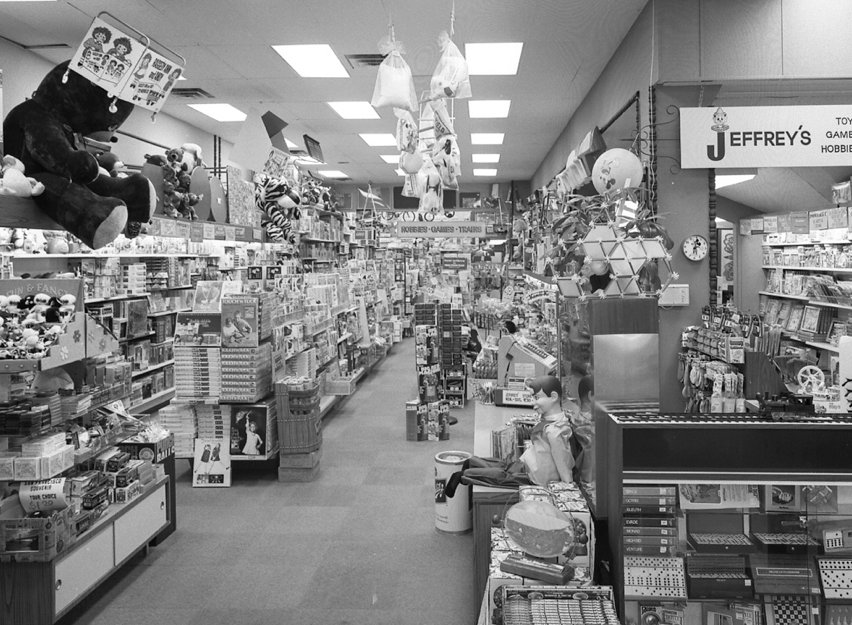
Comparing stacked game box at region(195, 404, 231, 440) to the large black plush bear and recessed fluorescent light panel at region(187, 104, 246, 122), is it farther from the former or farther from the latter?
recessed fluorescent light panel at region(187, 104, 246, 122)

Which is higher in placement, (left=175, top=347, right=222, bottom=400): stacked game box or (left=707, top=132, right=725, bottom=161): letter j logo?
(left=707, top=132, right=725, bottom=161): letter j logo

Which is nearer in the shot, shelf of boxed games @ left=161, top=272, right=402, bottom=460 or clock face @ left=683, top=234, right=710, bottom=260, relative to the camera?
clock face @ left=683, top=234, right=710, bottom=260

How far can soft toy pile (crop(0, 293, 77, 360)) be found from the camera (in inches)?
125

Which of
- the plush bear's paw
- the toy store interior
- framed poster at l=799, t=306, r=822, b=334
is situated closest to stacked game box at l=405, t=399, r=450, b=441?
the toy store interior

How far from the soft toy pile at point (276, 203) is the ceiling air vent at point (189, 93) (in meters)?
1.85

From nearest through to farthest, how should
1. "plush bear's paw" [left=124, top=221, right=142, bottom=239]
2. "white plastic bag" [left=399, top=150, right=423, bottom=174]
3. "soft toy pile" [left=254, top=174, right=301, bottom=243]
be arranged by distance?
1. "plush bear's paw" [left=124, top=221, right=142, bottom=239]
2. "white plastic bag" [left=399, top=150, right=423, bottom=174]
3. "soft toy pile" [left=254, top=174, right=301, bottom=243]

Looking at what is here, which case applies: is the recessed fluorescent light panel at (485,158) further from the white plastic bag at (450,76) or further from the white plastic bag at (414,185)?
the white plastic bag at (450,76)

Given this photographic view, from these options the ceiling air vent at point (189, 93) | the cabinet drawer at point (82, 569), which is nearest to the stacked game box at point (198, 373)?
the cabinet drawer at point (82, 569)

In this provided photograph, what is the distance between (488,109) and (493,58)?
2.43m

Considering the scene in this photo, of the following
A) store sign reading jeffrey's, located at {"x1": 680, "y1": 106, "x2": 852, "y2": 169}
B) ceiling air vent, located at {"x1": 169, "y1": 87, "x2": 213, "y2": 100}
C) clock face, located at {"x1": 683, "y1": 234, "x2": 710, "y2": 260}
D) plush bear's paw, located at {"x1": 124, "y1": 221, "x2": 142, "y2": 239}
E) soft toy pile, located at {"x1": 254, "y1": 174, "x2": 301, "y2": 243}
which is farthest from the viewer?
ceiling air vent, located at {"x1": 169, "y1": 87, "x2": 213, "y2": 100}

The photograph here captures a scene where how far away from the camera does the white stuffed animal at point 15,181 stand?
9.14 feet

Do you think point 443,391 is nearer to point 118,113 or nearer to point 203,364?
point 203,364

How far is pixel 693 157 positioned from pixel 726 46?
94 centimetres

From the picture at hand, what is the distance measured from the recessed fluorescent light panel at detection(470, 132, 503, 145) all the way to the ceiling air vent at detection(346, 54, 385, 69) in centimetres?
436
